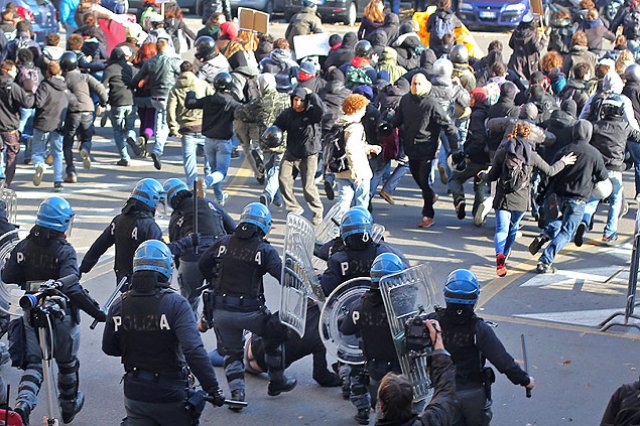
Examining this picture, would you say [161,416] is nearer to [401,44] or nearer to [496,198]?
[496,198]

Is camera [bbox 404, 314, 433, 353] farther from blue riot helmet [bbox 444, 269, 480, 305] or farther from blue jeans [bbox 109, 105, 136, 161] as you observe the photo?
blue jeans [bbox 109, 105, 136, 161]

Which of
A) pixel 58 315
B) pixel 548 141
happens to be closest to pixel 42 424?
pixel 58 315

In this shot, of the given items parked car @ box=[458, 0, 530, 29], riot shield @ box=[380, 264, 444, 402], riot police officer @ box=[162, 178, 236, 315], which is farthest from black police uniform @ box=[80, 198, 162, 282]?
parked car @ box=[458, 0, 530, 29]

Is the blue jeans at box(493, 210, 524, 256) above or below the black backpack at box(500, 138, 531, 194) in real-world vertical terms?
below

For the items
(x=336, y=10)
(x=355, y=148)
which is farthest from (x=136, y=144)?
(x=336, y=10)

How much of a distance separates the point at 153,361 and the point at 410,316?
5.79 feet

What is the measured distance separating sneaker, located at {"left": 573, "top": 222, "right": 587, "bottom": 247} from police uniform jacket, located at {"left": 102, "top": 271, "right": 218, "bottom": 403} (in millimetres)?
7173

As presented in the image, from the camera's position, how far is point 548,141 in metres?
13.9

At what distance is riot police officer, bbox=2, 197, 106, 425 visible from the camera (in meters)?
9.00

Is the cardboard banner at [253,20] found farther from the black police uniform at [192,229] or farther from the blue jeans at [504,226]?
the black police uniform at [192,229]

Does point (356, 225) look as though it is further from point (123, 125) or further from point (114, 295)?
point (123, 125)

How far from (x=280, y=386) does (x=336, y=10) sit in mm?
19643

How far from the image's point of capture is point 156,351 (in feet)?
25.5

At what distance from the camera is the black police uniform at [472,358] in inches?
308
